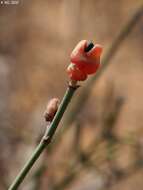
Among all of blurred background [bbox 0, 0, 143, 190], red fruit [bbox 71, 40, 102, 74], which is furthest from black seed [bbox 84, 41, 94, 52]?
blurred background [bbox 0, 0, 143, 190]

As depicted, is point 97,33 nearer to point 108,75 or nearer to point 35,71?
point 108,75

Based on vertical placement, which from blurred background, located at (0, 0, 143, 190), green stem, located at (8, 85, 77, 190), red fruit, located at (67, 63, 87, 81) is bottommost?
blurred background, located at (0, 0, 143, 190)

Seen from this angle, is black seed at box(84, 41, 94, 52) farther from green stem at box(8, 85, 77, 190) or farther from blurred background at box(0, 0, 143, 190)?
blurred background at box(0, 0, 143, 190)

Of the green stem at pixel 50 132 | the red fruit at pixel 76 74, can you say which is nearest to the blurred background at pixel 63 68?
the green stem at pixel 50 132

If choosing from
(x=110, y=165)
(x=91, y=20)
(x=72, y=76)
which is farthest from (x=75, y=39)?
(x=72, y=76)

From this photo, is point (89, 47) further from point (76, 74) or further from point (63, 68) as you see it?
point (63, 68)

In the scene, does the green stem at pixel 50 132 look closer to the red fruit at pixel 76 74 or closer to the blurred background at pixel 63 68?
the red fruit at pixel 76 74

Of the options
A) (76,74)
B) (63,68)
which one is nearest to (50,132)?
(76,74)

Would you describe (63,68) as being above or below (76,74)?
below
